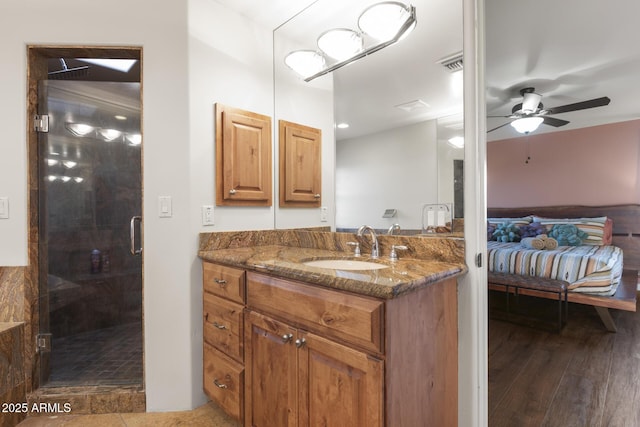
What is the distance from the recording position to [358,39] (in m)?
1.71

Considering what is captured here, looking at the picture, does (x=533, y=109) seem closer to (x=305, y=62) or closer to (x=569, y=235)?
(x=569, y=235)

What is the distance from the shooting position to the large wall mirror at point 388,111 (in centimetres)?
136

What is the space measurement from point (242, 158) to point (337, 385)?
143 cm

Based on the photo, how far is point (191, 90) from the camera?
1.75m

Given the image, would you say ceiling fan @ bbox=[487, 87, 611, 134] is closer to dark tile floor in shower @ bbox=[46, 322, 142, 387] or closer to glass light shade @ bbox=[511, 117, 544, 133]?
glass light shade @ bbox=[511, 117, 544, 133]

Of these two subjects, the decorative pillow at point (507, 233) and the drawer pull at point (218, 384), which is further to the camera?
the decorative pillow at point (507, 233)

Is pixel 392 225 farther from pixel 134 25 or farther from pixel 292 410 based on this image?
pixel 134 25

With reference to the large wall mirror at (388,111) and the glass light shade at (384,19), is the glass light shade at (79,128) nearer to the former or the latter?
the large wall mirror at (388,111)

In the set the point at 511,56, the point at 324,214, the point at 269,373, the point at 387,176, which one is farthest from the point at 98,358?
the point at 511,56

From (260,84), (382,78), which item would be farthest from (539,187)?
(260,84)

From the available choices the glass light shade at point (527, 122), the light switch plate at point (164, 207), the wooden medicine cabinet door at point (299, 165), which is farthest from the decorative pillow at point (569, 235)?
the light switch plate at point (164, 207)

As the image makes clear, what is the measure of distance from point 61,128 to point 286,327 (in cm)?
202

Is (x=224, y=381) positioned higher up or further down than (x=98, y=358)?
higher up

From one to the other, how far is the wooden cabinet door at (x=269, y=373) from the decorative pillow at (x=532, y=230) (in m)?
3.96
